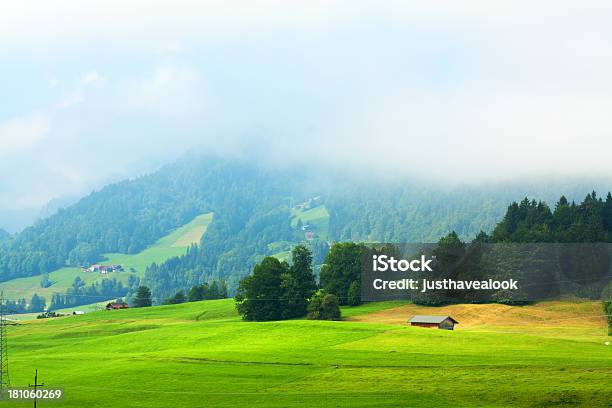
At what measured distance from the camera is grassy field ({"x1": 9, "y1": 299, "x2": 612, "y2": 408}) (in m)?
87.4

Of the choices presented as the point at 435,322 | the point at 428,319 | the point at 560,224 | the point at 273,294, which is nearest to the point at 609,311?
the point at 435,322

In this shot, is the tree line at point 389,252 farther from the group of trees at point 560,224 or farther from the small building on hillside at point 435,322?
the small building on hillside at point 435,322

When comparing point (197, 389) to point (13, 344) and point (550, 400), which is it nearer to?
point (550, 400)

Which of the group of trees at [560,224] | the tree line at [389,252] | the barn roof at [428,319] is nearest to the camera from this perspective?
the barn roof at [428,319]

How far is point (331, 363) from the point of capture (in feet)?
344

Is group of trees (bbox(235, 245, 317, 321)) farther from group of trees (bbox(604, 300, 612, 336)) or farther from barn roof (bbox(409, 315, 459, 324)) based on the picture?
group of trees (bbox(604, 300, 612, 336))

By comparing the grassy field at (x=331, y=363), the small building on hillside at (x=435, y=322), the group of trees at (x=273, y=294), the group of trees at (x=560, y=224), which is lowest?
the grassy field at (x=331, y=363)

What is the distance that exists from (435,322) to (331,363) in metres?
39.9

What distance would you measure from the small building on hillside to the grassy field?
243 cm

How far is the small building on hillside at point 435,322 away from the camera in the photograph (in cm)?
14075

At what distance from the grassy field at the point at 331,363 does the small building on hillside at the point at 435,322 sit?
2.43 m

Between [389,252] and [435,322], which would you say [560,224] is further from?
[435,322]

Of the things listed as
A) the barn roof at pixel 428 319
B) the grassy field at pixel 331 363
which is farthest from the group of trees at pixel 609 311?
the barn roof at pixel 428 319

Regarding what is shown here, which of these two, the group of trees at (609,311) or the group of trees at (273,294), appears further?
the group of trees at (273,294)
